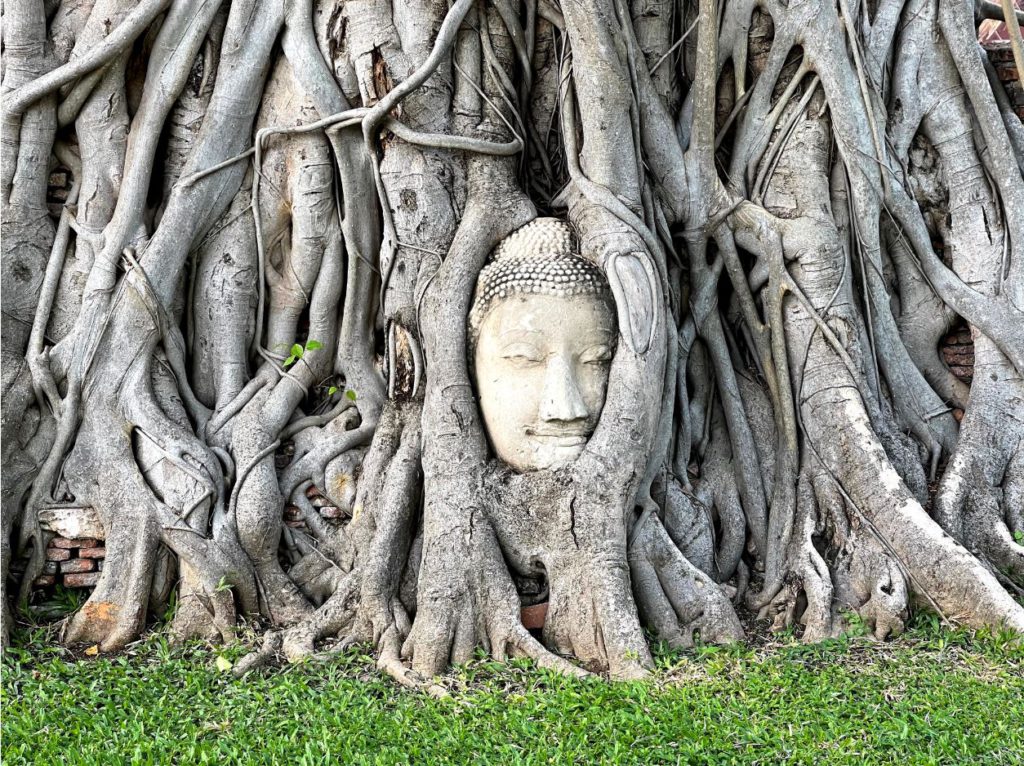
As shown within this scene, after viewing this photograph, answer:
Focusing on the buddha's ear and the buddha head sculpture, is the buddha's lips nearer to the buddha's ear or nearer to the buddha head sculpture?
the buddha head sculpture

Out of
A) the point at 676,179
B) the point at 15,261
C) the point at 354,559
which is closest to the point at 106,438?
the point at 15,261

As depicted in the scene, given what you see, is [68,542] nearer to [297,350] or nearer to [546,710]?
[297,350]

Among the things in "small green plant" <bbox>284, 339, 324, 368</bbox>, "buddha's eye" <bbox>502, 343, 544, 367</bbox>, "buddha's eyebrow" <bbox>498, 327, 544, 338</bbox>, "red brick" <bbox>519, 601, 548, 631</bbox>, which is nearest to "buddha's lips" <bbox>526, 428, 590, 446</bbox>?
"buddha's eye" <bbox>502, 343, 544, 367</bbox>

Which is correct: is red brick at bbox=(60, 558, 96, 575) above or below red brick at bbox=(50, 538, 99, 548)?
below

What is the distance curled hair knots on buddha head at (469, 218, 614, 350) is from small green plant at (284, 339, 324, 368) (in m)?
0.77

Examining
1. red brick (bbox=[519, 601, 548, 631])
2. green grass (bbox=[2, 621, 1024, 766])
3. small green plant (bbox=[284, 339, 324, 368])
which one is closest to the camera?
green grass (bbox=[2, 621, 1024, 766])

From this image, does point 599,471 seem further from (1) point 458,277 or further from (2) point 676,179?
(2) point 676,179

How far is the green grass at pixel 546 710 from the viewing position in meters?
2.93

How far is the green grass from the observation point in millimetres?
2926

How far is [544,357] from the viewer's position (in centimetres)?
389

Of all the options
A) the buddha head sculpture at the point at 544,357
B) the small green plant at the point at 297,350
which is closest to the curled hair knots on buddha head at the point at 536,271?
the buddha head sculpture at the point at 544,357

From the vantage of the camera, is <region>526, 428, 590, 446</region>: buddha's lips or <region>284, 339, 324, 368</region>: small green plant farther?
<region>284, 339, 324, 368</region>: small green plant

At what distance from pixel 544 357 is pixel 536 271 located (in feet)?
1.11

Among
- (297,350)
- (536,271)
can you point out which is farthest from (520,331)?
(297,350)
